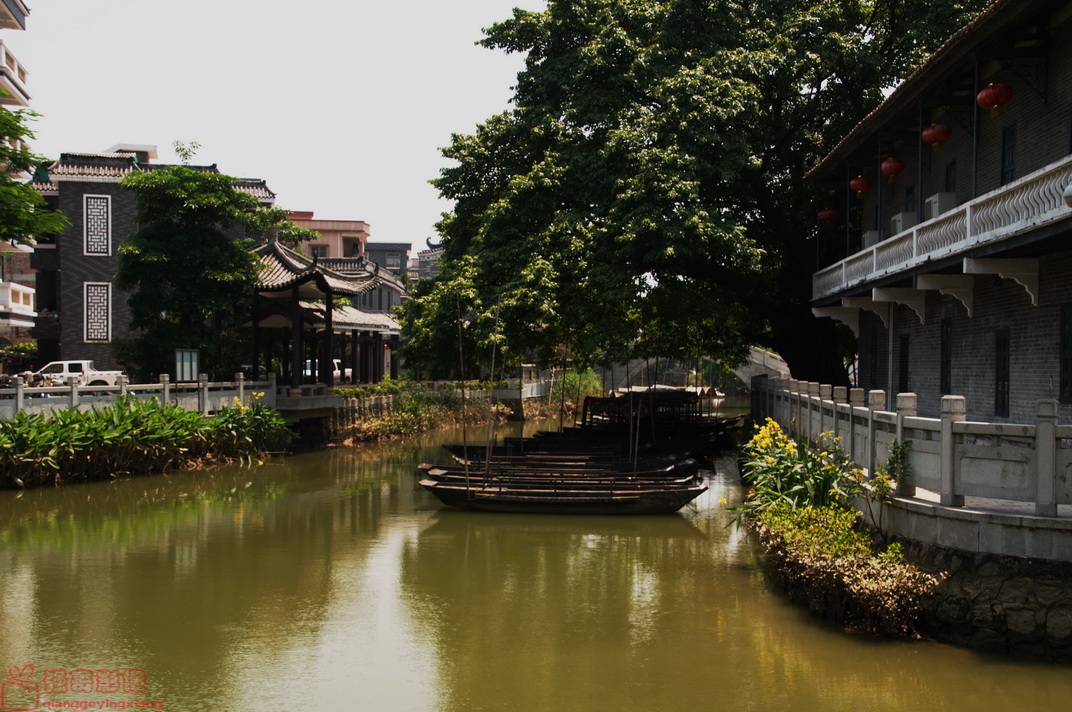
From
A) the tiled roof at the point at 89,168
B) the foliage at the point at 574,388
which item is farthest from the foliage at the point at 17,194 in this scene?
the foliage at the point at 574,388

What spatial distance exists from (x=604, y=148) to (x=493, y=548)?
11.4 m

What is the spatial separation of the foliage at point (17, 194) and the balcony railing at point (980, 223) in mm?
17671

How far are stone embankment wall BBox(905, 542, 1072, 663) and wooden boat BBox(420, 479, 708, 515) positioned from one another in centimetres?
716

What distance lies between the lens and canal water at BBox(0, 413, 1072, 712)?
8.45 meters

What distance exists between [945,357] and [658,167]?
7.27 m

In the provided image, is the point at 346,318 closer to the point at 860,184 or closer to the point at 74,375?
the point at 74,375

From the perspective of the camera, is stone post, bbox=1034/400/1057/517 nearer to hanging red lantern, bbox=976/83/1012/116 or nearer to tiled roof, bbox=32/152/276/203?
hanging red lantern, bbox=976/83/1012/116

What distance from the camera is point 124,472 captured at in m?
20.8

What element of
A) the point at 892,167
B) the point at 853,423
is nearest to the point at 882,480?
the point at 853,423

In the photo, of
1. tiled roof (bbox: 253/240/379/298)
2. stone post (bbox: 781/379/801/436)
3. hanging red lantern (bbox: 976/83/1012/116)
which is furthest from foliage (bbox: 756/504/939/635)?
tiled roof (bbox: 253/240/379/298)

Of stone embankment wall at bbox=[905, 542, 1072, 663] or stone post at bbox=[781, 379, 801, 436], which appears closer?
stone embankment wall at bbox=[905, 542, 1072, 663]

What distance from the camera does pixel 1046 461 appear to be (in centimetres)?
876

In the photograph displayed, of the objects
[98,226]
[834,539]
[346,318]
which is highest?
[98,226]

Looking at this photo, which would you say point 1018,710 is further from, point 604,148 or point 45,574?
point 604,148
